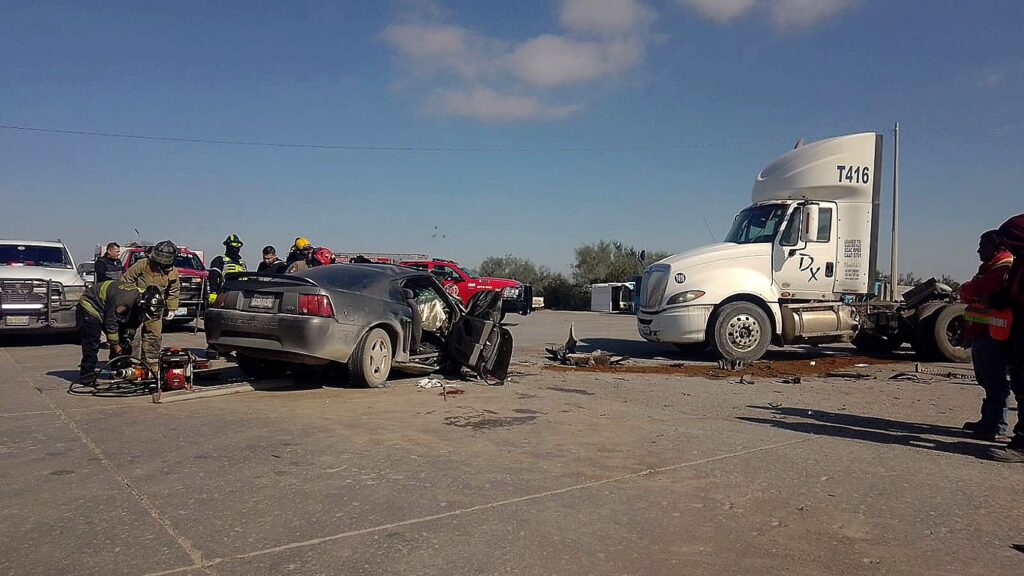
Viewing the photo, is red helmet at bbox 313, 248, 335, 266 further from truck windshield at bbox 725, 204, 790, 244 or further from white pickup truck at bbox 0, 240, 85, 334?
truck windshield at bbox 725, 204, 790, 244

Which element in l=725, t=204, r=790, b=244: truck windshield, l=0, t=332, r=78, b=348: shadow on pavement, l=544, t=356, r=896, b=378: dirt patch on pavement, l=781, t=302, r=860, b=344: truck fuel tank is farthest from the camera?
l=0, t=332, r=78, b=348: shadow on pavement

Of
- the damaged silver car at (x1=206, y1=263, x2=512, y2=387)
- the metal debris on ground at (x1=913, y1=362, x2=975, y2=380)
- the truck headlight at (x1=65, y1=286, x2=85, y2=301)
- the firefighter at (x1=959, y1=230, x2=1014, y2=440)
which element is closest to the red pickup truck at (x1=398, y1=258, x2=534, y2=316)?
the truck headlight at (x1=65, y1=286, x2=85, y2=301)

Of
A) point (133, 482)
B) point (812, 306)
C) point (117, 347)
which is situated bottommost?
point (133, 482)

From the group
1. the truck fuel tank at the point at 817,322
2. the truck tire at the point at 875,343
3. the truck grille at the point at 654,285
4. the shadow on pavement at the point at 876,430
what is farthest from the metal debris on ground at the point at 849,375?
Result: the shadow on pavement at the point at 876,430

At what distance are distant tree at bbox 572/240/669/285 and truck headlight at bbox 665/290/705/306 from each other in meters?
31.5

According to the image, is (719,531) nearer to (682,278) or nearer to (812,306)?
(682,278)

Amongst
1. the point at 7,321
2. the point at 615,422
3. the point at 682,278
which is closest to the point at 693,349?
the point at 682,278

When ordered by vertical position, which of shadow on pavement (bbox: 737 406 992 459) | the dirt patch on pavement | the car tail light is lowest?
shadow on pavement (bbox: 737 406 992 459)

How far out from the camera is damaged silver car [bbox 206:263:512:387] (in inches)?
305

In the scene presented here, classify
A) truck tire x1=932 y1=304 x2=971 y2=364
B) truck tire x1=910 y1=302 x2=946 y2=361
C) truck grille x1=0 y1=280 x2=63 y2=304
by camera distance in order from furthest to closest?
truck grille x1=0 y1=280 x2=63 y2=304
truck tire x1=910 y1=302 x2=946 y2=361
truck tire x1=932 y1=304 x2=971 y2=364

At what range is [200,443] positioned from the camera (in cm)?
569

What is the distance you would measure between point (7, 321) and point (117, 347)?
658 cm

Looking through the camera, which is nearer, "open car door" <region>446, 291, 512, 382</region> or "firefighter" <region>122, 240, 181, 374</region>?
Result: "firefighter" <region>122, 240, 181, 374</region>

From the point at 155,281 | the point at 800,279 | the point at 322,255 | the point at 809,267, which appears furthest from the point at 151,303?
the point at 809,267
